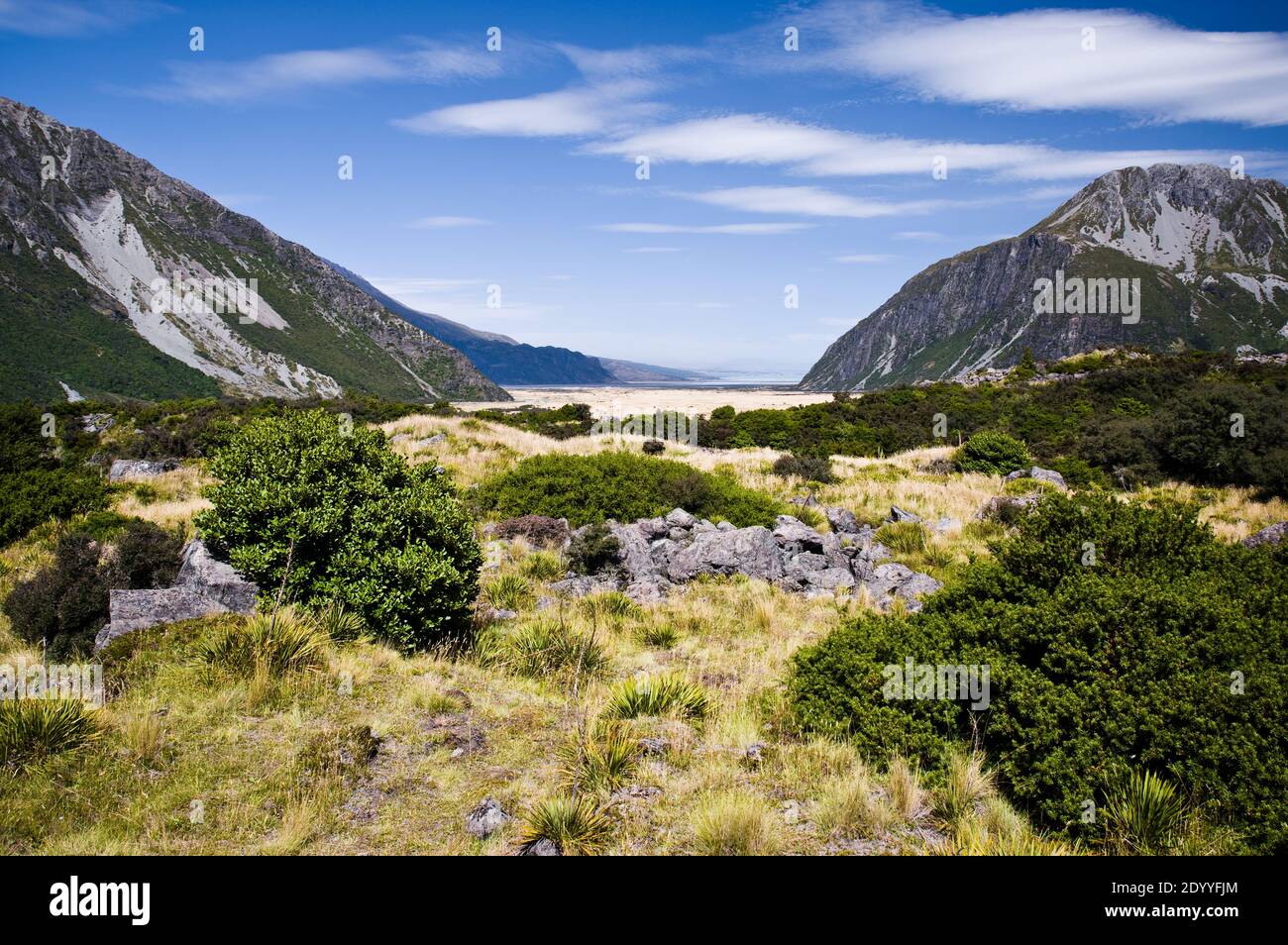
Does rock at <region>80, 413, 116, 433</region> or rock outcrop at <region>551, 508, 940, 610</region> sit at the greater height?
rock at <region>80, 413, 116, 433</region>

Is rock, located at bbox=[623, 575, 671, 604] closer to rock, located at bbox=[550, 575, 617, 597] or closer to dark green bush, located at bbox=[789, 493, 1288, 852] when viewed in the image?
rock, located at bbox=[550, 575, 617, 597]

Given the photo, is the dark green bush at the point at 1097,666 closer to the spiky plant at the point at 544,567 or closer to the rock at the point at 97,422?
the spiky plant at the point at 544,567

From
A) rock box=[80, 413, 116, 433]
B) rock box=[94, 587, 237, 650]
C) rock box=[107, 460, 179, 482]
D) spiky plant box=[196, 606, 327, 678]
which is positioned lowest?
spiky plant box=[196, 606, 327, 678]

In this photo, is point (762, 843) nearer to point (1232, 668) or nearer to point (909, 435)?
point (1232, 668)

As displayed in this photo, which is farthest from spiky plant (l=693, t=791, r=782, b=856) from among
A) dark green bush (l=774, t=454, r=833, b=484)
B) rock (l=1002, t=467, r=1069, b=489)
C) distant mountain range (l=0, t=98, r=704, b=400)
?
distant mountain range (l=0, t=98, r=704, b=400)

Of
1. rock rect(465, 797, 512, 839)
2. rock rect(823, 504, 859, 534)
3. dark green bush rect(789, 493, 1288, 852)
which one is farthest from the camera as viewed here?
rock rect(823, 504, 859, 534)

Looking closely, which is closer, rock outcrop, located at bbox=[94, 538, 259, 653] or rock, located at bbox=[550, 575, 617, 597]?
rock outcrop, located at bbox=[94, 538, 259, 653]

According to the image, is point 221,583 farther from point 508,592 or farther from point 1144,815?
point 1144,815
